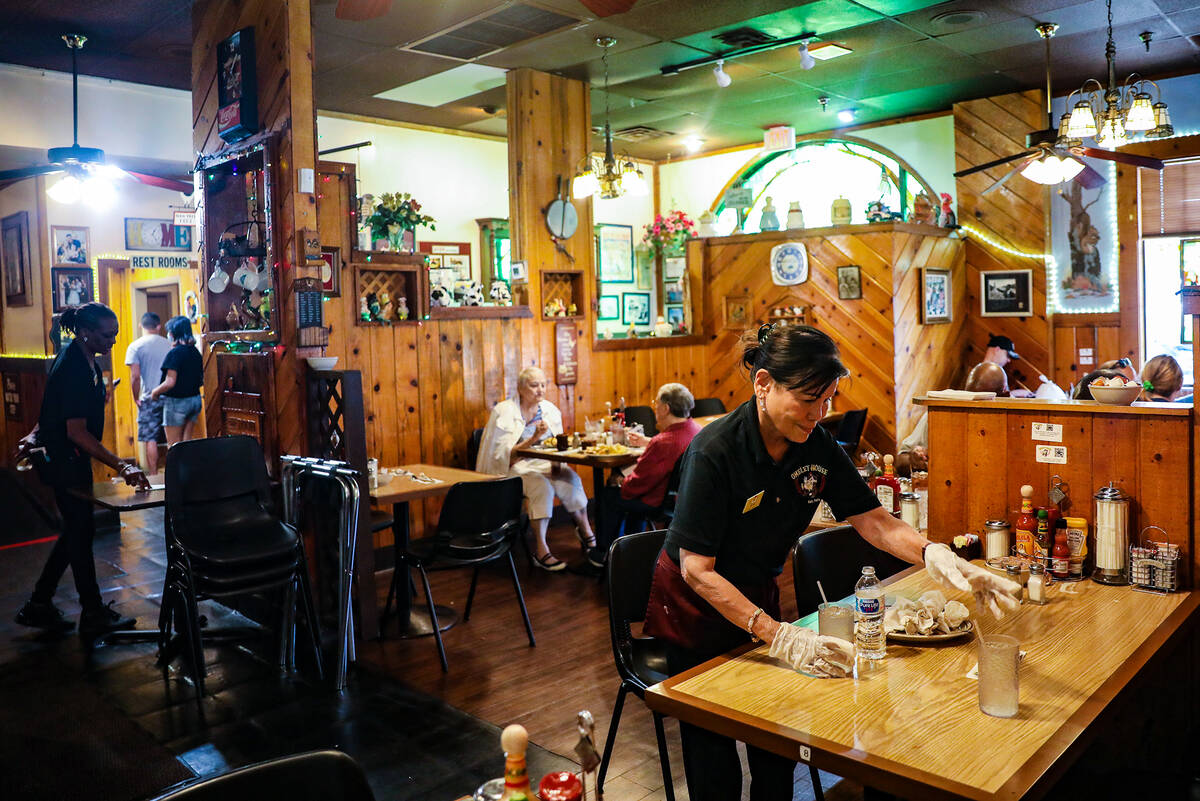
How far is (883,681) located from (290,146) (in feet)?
12.1

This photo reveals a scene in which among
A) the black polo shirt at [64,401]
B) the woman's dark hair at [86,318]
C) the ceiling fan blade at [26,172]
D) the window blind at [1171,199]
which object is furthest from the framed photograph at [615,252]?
the black polo shirt at [64,401]

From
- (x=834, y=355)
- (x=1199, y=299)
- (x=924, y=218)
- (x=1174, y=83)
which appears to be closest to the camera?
(x=834, y=355)

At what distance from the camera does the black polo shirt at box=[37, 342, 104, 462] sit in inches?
186

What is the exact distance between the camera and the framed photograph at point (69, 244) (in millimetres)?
8180

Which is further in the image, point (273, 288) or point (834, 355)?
point (273, 288)

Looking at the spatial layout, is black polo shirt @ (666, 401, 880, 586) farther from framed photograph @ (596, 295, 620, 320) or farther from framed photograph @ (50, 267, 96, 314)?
framed photograph @ (596, 295, 620, 320)

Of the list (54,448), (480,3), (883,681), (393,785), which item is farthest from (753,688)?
(480,3)

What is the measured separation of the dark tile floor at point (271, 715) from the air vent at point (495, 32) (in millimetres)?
3784

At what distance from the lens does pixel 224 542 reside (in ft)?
13.5

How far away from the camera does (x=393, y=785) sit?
10.4 ft

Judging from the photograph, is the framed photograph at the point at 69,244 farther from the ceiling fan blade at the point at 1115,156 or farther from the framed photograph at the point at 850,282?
the ceiling fan blade at the point at 1115,156

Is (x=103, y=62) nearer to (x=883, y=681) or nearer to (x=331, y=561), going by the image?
(x=331, y=561)

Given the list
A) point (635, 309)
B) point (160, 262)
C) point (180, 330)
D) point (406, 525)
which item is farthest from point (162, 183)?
point (635, 309)

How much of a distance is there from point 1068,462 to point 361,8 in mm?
3530
